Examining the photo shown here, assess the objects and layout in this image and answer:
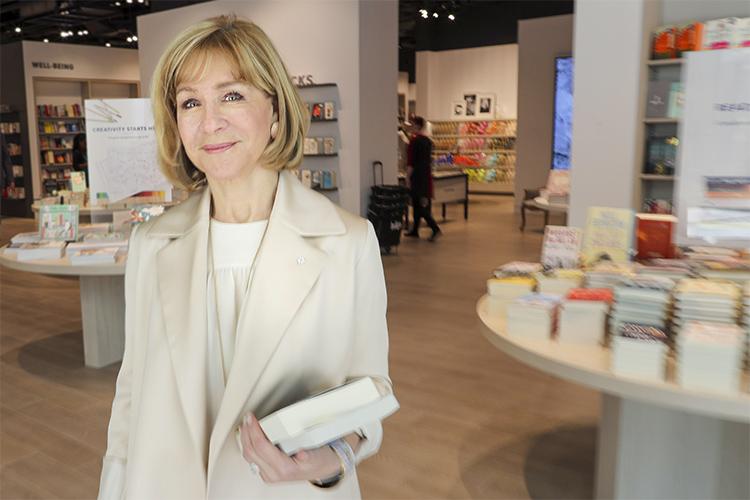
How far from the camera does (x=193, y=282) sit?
1309mm

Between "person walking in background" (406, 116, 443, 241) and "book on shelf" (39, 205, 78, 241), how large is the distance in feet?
19.8

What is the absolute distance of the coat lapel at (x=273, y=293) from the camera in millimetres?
1231

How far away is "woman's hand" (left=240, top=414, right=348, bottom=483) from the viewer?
111 centimetres

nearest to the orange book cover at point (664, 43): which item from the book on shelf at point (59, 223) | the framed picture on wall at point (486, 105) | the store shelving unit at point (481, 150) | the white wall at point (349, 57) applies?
the white wall at point (349, 57)

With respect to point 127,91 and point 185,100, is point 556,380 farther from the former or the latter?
point 127,91

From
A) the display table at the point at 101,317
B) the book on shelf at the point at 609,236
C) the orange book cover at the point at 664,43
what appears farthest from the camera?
the orange book cover at the point at 664,43

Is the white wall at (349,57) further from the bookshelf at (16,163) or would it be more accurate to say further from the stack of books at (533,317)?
the bookshelf at (16,163)

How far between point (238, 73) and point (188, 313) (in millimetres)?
466

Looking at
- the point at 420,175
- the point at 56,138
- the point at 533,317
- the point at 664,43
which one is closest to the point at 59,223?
the point at 533,317

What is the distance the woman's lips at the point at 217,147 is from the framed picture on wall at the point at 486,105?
16.9 m

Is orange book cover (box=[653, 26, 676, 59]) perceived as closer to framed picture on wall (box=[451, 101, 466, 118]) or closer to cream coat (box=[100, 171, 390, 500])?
cream coat (box=[100, 171, 390, 500])

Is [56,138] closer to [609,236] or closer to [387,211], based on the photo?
[387,211]

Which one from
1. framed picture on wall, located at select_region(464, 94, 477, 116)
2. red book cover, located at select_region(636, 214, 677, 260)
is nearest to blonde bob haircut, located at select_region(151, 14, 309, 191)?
red book cover, located at select_region(636, 214, 677, 260)

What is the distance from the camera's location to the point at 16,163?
14.5 m
